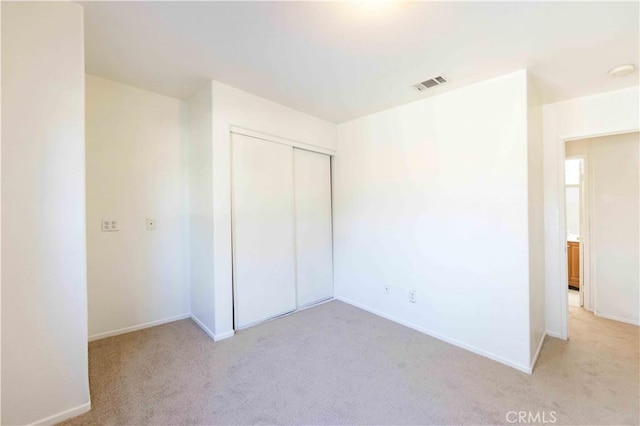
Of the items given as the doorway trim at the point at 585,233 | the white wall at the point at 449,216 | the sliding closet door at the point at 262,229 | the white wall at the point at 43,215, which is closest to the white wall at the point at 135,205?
the sliding closet door at the point at 262,229

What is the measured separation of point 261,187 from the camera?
9.75ft

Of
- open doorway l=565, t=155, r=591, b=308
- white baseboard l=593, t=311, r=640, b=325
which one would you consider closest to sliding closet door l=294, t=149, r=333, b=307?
open doorway l=565, t=155, r=591, b=308

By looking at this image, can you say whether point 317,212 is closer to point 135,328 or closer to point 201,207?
point 201,207

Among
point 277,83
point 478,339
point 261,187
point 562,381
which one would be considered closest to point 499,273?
point 478,339

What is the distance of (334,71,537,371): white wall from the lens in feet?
7.22

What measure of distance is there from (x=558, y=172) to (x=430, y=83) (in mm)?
1632

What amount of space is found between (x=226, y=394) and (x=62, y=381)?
96cm

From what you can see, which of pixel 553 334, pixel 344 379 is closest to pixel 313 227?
pixel 344 379

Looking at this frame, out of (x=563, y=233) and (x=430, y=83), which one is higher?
(x=430, y=83)

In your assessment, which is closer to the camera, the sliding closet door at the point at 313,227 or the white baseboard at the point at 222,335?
the white baseboard at the point at 222,335

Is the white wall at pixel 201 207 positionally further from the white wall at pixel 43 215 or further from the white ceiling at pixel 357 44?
the white wall at pixel 43 215

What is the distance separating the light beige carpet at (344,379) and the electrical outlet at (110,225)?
1.08 metres

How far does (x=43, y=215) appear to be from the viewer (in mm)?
1494

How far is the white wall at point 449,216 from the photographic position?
220cm
